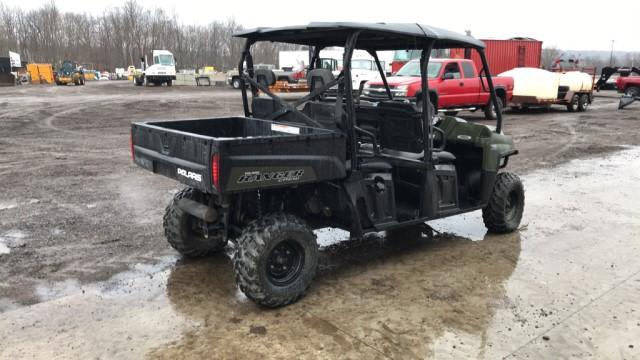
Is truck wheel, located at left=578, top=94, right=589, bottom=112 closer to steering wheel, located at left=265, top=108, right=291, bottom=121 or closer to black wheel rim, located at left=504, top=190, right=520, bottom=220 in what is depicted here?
black wheel rim, located at left=504, top=190, right=520, bottom=220

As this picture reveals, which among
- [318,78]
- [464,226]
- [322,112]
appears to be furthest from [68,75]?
[318,78]

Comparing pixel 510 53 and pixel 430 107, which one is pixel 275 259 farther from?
pixel 510 53

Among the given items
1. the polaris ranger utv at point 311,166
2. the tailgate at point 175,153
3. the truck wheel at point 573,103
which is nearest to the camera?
the tailgate at point 175,153

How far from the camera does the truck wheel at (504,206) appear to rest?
Answer: 5.61 meters

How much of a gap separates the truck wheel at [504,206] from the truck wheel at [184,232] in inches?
111

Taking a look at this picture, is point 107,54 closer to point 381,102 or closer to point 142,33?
point 142,33

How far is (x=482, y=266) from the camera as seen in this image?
4.89 metres

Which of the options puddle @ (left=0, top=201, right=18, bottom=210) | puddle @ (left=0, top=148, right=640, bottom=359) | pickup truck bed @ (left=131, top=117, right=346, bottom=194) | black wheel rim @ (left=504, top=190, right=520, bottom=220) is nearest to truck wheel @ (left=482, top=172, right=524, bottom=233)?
black wheel rim @ (left=504, top=190, right=520, bottom=220)

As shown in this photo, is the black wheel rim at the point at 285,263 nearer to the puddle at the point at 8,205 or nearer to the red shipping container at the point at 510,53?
the puddle at the point at 8,205

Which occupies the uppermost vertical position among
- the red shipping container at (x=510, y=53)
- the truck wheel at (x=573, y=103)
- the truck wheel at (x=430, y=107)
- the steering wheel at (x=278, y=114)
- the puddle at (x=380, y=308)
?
the red shipping container at (x=510, y=53)

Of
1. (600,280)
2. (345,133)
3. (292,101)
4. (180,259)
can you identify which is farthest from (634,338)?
(180,259)

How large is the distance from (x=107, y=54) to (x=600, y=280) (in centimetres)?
8049

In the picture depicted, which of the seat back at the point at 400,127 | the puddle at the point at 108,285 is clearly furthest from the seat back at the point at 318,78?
the puddle at the point at 108,285

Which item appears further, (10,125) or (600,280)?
(10,125)
